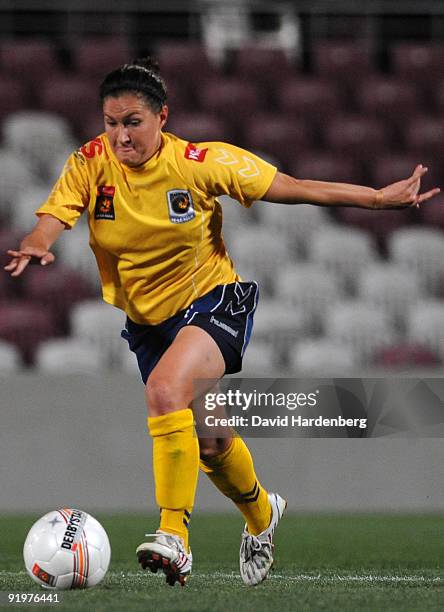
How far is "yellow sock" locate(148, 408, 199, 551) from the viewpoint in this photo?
417cm

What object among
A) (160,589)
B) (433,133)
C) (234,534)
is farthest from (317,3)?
(160,589)

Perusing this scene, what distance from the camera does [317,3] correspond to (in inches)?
462

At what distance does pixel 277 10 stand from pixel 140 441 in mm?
5379

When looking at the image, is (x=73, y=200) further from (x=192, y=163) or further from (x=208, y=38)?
(x=208, y=38)

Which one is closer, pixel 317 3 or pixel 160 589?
pixel 160 589

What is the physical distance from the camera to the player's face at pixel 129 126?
4.28m

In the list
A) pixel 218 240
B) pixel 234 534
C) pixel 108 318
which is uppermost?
pixel 108 318

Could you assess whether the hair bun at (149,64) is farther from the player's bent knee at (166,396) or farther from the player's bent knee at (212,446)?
the player's bent knee at (212,446)

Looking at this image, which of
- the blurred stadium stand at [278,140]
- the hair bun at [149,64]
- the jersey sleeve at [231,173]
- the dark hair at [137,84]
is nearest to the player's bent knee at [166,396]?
the jersey sleeve at [231,173]

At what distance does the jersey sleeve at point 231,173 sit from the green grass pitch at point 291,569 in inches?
52.4

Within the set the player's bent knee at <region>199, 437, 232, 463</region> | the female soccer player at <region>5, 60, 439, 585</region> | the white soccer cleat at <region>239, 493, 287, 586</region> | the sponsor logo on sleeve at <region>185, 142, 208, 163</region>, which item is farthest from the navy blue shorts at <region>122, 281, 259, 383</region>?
the white soccer cleat at <region>239, 493, 287, 586</region>

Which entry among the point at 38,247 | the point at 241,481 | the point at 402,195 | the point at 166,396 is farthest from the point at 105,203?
the point at 241,481

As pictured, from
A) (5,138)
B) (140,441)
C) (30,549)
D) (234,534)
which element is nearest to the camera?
(30,549)

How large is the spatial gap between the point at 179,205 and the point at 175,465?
0.89 m
